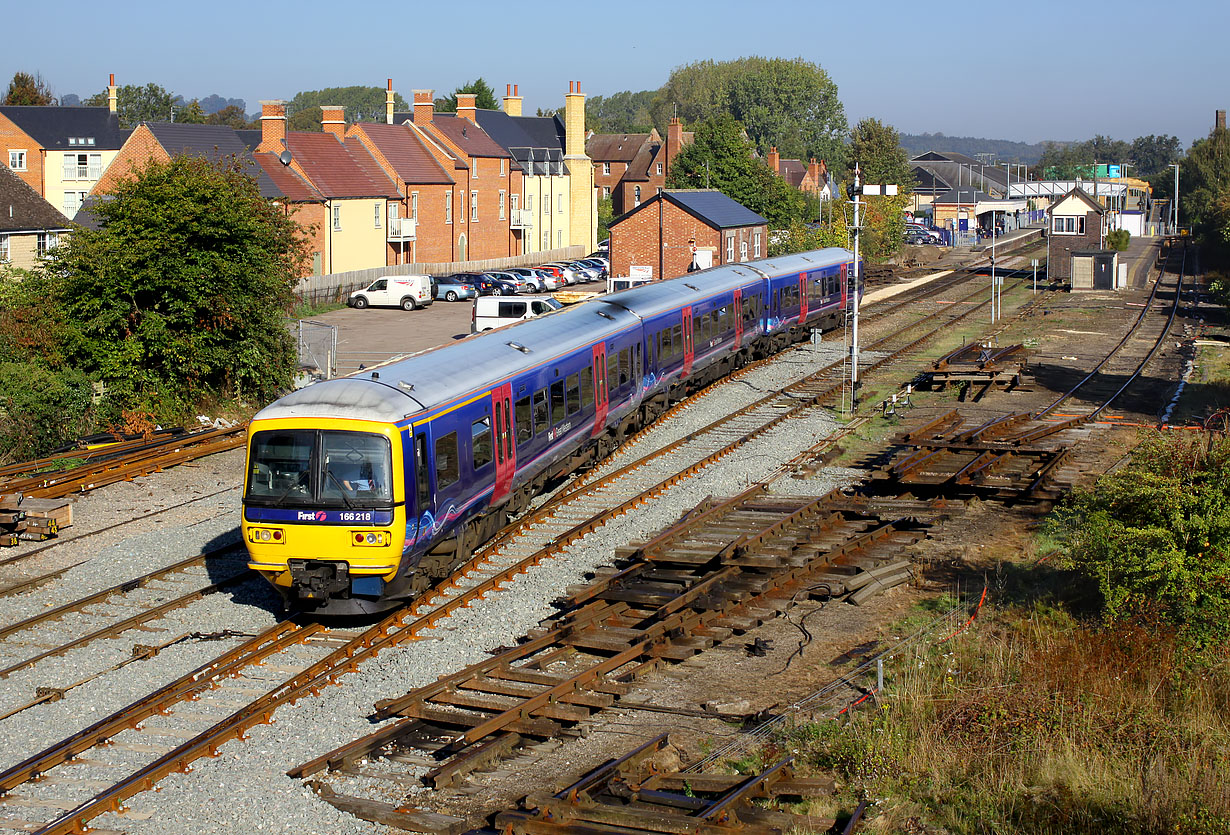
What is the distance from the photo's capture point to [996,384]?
98.3 feet

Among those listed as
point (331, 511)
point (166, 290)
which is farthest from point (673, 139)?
point (331, 511)

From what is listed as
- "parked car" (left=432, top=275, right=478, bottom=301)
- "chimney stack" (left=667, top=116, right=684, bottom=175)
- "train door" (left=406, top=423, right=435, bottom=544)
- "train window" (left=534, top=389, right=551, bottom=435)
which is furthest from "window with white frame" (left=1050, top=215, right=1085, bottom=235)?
"train door" (left=406, top=423, right=435, bottom=544)

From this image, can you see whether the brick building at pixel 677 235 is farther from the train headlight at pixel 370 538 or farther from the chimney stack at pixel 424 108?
the train headlight at pixel 370 538

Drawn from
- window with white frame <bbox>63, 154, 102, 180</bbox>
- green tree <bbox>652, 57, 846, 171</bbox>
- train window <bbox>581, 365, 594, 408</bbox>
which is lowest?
train window <bbox>581, 365, 594, 408</bbox>

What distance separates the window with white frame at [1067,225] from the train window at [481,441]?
52365 mm

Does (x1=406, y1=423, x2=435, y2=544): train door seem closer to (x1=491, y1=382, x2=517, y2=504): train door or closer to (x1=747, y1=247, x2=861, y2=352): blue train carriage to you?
(x1=491, y1=382, x2=517, y2=504): train door

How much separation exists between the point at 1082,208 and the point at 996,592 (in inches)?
2029

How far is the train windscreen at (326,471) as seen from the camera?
1345cm

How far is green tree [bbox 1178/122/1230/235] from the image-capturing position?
311 ft

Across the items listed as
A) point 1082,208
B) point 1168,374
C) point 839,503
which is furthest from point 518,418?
point 1082,208

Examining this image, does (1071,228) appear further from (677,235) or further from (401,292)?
(401,292)

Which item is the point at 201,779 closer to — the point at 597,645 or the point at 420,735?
the point at 420,735

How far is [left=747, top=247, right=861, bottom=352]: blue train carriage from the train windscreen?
21761 millimetres

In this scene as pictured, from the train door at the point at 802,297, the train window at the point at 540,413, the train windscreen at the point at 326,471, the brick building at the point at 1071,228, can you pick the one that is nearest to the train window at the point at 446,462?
the train windscreen at the point at 326,471
